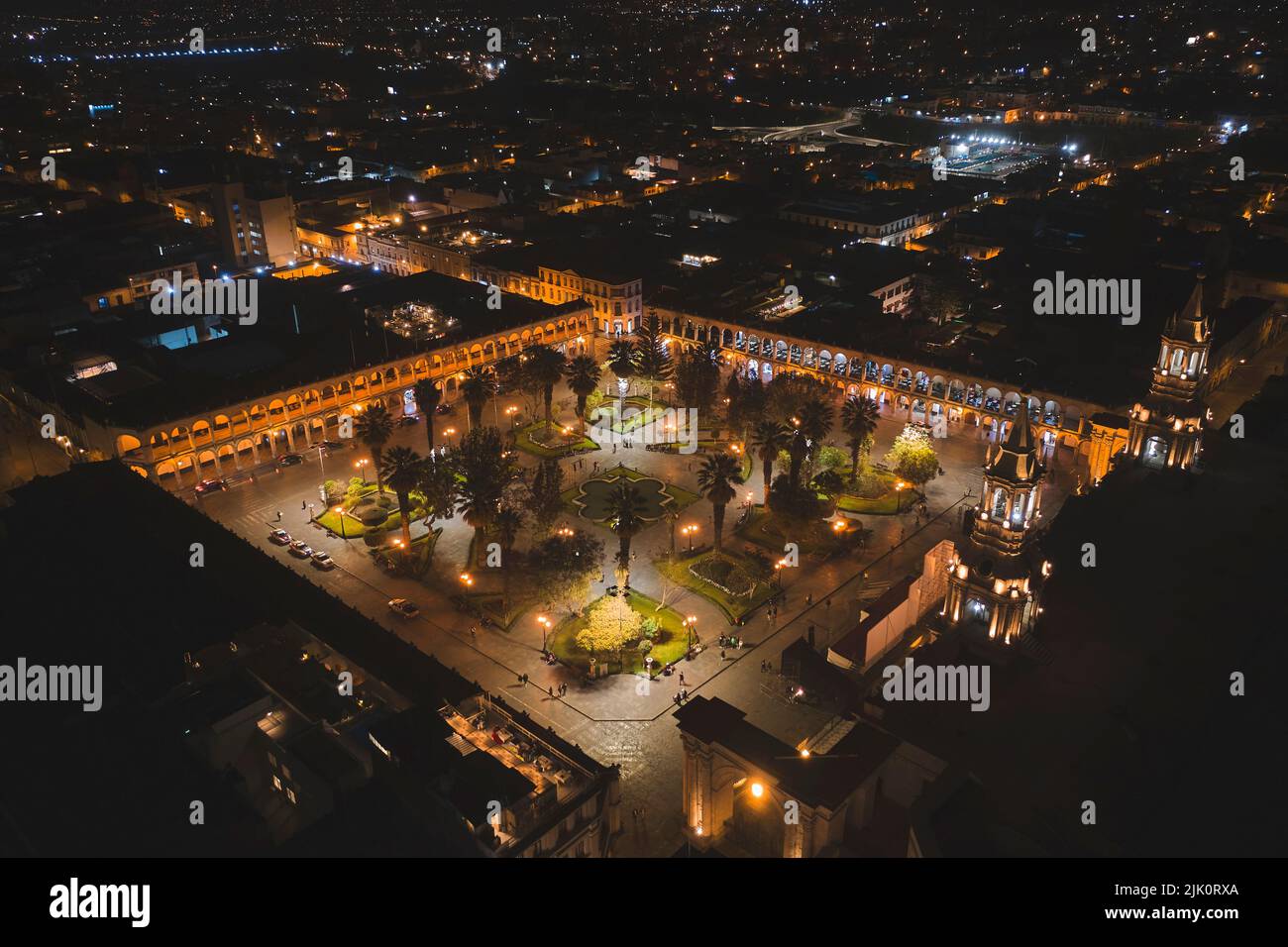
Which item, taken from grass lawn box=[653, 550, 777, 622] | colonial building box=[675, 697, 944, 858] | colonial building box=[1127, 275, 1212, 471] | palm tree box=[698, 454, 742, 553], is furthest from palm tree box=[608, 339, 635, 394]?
colonial building box=[675, 697, 944, 858]

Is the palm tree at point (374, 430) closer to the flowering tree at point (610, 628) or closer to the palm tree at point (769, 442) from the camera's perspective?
the flowering tree at point (610, 628)

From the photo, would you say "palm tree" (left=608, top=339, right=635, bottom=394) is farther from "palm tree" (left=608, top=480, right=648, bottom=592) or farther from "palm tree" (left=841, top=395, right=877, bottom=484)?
"palm tree" (left=608, top=480, right=648, bottom=592)

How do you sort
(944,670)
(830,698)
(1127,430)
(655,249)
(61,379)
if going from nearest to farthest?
(944,670), (830,698), (1127,430), (61,379), (655,249)

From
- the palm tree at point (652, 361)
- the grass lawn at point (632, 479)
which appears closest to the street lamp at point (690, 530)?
the grass lawn at point (632, 479)

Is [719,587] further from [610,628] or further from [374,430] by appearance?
[374,430]

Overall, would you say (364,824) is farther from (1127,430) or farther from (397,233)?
(397,233)
